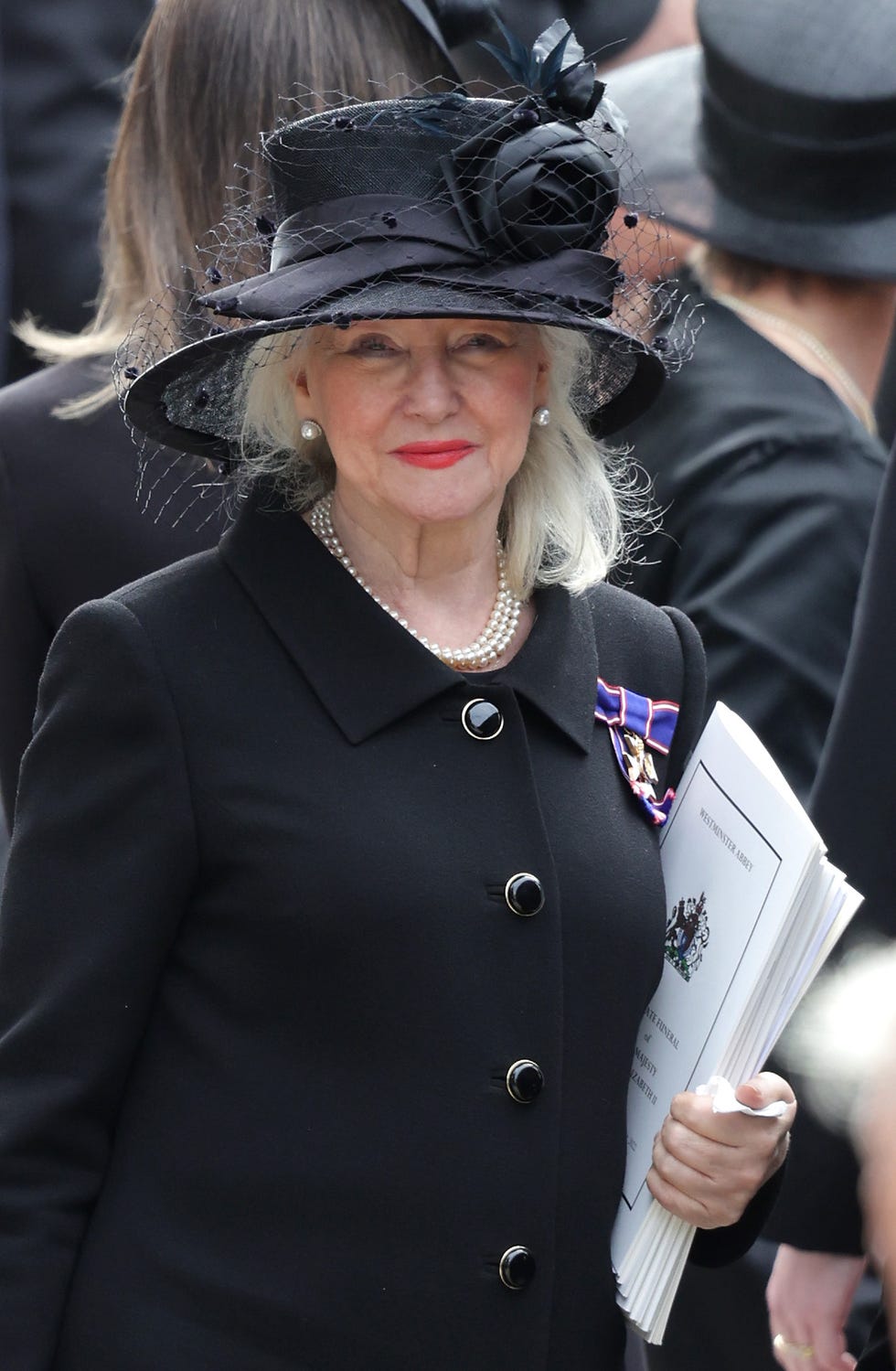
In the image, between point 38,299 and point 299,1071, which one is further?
point 38,299

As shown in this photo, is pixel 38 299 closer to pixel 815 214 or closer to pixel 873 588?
pixel 815 214

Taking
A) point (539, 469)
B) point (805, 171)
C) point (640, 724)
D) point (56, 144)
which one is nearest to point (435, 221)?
point (539, 469)

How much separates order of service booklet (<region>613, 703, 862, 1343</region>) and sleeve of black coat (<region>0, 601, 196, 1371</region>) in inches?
22.7

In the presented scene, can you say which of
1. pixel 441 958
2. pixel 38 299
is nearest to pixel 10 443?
pixel 441 958

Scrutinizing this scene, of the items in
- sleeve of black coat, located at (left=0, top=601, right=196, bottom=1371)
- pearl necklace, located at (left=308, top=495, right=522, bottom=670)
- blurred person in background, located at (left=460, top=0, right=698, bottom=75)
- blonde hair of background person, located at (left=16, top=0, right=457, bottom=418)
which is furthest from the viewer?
blurred person in background, located at (left=460, top=0, right=698, bottom=75)

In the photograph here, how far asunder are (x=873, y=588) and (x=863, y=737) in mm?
179

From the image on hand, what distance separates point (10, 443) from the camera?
2.80 m

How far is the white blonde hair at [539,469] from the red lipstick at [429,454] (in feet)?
0.57

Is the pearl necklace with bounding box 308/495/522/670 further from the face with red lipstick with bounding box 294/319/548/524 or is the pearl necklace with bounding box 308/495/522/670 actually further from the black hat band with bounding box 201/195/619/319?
the black hat band with bounding box 201/195/619/319

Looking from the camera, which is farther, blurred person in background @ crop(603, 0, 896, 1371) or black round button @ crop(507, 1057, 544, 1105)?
blurred person in background @ crop(603, 0, 896, 1371)

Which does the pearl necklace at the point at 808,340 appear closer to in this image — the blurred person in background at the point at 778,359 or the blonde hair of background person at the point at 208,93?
the blurred person in background at the point at 778,359

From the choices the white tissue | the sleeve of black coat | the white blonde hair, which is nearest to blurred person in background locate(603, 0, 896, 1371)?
the white blonde hair

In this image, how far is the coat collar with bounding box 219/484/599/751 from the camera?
2270 mm

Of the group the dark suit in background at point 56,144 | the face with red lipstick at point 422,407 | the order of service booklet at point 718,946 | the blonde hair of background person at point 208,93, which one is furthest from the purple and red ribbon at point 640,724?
the dark suit in background at point 56,144
